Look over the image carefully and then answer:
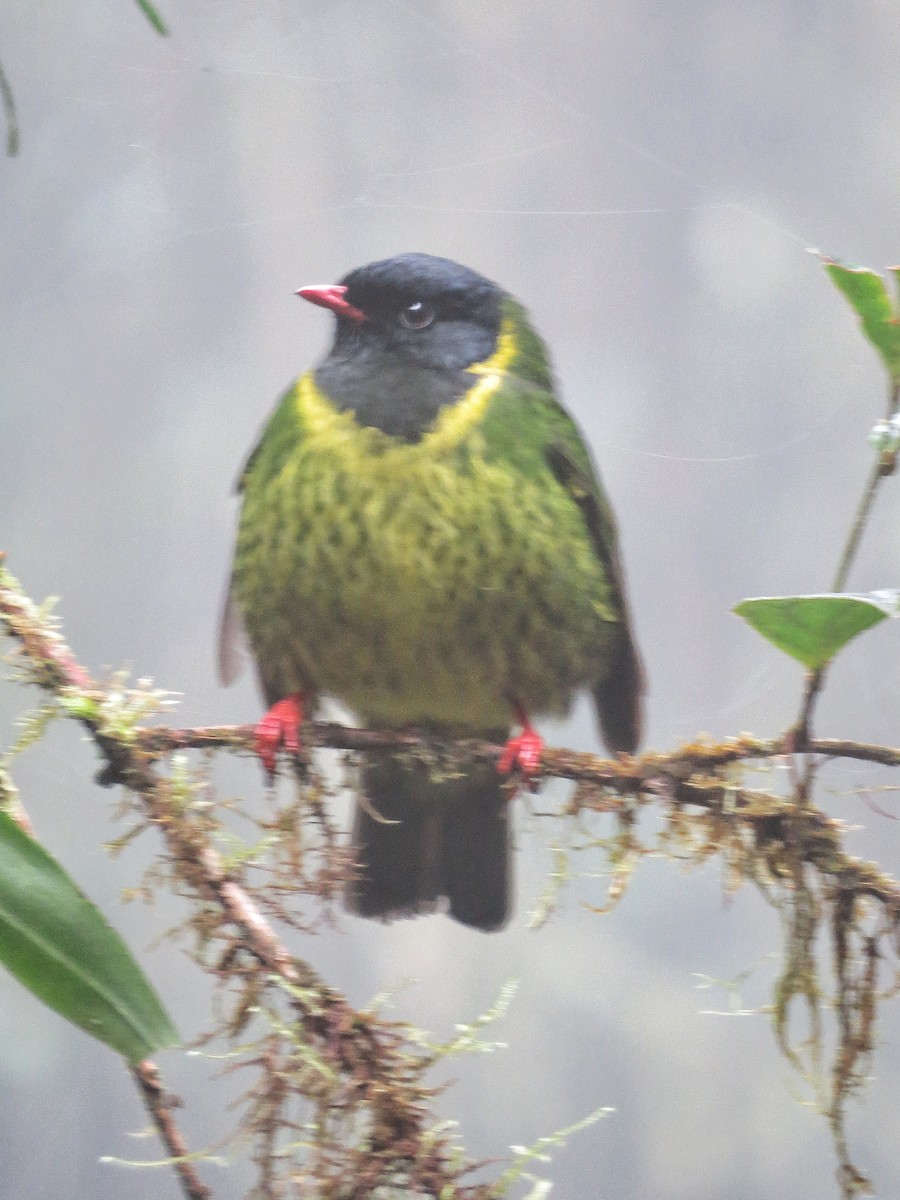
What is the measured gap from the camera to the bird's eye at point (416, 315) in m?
1.42

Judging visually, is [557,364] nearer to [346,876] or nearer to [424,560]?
[424,560]

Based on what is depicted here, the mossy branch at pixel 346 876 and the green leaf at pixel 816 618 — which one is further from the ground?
the green leaf at pixel 816 618

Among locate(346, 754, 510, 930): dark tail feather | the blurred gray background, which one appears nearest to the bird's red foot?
locate(346, 754, 510, 930): dark tail feather

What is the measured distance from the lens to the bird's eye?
142 centimetres

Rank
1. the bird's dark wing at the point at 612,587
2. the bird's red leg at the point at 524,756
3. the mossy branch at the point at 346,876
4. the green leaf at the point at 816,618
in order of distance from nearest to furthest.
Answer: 1. the green leaf at the point at 816,618
2. the mossy branch at the point at 346,876
3. the bird's red leg at the point at 524,756
4. the bird's dark wing at the point at 612,587

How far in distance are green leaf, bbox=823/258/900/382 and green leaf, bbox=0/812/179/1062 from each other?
87 centimetres

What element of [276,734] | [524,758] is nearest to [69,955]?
[276,734]

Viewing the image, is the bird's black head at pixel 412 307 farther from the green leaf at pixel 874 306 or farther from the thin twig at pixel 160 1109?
the thin twig at pixel 160 1109

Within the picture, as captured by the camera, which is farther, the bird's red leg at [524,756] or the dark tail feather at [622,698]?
the dark tail feather at [622,698]

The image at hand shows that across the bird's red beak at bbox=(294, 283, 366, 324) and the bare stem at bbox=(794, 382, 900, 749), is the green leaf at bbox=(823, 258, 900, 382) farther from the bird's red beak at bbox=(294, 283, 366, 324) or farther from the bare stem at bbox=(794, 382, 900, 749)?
the bird's red beak at bbox=(294, 283, 366, 324)

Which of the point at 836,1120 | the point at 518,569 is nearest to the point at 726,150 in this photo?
the point at 518,569

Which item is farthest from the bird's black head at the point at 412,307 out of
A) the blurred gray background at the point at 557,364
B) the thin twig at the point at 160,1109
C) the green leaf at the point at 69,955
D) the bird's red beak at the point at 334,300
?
the thin twig at the point at 160,1109

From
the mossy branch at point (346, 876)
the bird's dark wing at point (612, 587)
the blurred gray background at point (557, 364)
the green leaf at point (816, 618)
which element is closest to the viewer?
the green leaf at point (816, 618)

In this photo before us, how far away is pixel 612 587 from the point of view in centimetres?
149
